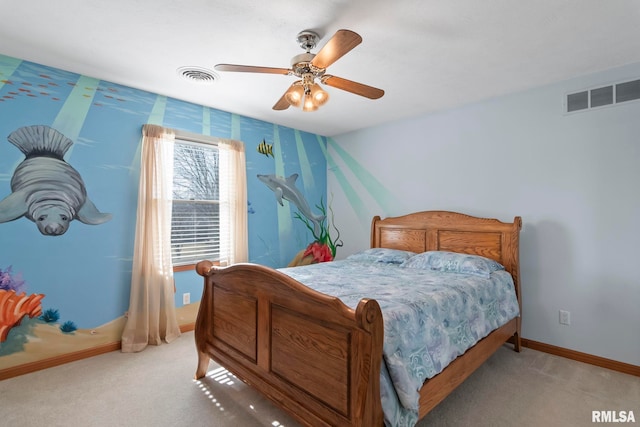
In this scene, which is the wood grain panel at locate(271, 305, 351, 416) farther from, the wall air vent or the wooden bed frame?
the wall air vent

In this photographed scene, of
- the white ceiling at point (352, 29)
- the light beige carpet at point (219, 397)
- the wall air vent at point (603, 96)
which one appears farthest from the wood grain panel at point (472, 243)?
the white ceiling at point (352, 29)

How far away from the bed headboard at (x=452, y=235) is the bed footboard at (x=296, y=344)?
Result: 228cm

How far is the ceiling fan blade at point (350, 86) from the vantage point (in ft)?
6.86

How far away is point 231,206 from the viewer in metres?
3.82

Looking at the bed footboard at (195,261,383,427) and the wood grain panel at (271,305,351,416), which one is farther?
the wood grain panel at (271,305,351,416)

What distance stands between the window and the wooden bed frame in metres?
1.14

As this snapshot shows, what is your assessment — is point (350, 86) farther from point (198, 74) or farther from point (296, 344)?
point (296, 344)

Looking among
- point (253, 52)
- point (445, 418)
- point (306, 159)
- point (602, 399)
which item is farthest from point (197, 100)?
point (602, 399)

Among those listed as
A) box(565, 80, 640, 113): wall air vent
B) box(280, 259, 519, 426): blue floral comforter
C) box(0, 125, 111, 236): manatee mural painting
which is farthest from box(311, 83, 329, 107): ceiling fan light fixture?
box(565, 80, 640, 113): wall air vent

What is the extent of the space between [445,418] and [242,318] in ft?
4.83

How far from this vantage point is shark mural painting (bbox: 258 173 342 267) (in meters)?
4.40

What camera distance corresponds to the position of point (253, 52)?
7.91 feet

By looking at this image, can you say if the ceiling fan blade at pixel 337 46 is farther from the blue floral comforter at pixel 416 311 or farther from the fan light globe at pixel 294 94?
the blue floral comforter at pixel 416 311

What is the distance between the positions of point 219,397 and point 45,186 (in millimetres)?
2289
